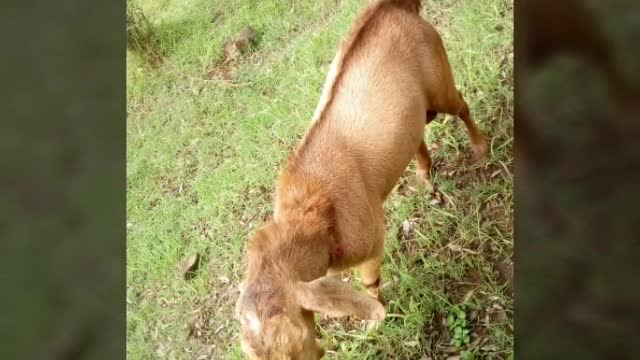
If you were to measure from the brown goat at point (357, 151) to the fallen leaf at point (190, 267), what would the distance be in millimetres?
1625

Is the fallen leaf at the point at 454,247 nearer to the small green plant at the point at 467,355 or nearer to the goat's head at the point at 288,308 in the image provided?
the small green plant at the point at 467,355

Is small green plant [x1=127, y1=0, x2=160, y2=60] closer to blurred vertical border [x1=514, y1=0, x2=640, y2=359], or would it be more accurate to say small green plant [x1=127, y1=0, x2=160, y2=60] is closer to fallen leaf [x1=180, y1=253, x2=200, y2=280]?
fallen leaf [x1=180, y1=253, x2=200, y2=280]

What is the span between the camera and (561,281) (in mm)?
794

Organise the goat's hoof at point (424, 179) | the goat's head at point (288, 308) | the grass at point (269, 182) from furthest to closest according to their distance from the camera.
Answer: the goat's hoof at point (424, 179) → the grass at point (269, 182) → the goat's head at point (288, 308)

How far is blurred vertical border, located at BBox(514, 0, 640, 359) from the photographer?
701mm

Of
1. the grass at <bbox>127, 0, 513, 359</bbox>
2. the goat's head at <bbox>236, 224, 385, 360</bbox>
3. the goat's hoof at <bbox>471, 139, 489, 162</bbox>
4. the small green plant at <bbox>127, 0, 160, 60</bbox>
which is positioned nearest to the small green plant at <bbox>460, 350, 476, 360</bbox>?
the grass at <bbox>127, 0, 513, 359</bbox>

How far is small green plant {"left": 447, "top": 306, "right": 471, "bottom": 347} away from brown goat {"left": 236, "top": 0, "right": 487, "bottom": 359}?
505 mm

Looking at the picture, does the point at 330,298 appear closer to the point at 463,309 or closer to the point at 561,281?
the point at 463,309

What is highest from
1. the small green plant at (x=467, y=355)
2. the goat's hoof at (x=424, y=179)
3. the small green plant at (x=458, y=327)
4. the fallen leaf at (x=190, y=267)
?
the goat's hoof at (x=424, y=179)

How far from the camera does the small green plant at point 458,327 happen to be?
3346 millimetres
